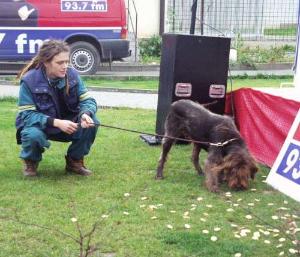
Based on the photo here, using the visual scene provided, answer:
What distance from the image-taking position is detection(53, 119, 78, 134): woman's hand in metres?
5.55

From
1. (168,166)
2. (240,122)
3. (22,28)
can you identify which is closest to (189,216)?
(168,166)

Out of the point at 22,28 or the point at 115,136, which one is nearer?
the point at 115,136

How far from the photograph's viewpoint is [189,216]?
16.3 ft

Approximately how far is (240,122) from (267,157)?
0.76 metres

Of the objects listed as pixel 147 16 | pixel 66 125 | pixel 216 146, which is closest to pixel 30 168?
pixel 66 125

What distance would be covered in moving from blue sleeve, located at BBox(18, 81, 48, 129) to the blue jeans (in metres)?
0.06

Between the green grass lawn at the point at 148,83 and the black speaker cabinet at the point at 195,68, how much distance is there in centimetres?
591

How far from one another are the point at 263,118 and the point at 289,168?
124 cm

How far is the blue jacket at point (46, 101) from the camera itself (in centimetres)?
575

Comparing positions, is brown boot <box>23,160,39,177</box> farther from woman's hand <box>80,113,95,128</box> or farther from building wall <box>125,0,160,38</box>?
building wall <box>125,0,160,38</box>

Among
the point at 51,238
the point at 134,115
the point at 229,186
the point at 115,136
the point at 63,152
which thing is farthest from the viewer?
the point at 134,115

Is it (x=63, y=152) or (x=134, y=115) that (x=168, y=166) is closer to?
(x=63, y=152)

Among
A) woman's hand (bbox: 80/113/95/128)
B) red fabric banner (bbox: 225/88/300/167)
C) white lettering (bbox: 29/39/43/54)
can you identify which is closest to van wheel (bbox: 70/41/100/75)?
white lettering (bbox: 29/39/43/54)

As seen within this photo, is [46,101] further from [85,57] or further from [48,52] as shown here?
[85,57]
